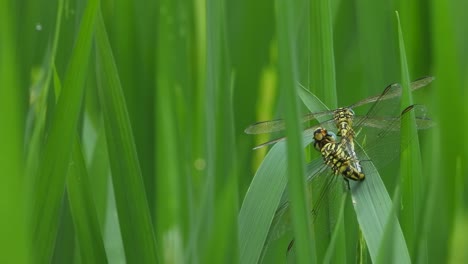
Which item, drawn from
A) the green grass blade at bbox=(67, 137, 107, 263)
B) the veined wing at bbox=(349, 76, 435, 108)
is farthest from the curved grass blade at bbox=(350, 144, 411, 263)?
the green grass blade at bbox=(67, 137, 107, 263)

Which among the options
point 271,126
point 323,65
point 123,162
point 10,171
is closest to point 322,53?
point 323,65

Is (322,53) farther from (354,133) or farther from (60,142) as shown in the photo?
(60,142)

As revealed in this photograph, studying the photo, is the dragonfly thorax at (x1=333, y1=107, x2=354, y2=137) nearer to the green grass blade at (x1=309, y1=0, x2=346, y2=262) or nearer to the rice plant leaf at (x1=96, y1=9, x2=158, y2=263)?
the green grass blade at (x1=309, y1=0, x2=346, y2=262)

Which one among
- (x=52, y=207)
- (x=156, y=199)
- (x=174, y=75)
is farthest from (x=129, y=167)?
(x=174, y=75)

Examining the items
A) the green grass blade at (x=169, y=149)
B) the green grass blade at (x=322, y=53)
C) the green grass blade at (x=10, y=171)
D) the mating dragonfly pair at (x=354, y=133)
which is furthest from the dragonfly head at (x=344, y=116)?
the green grass blade at (x=10, y=171)

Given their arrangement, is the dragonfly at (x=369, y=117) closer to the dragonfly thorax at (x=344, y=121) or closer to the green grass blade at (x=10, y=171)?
the dragonfly thorax at (x=344, y=121)
